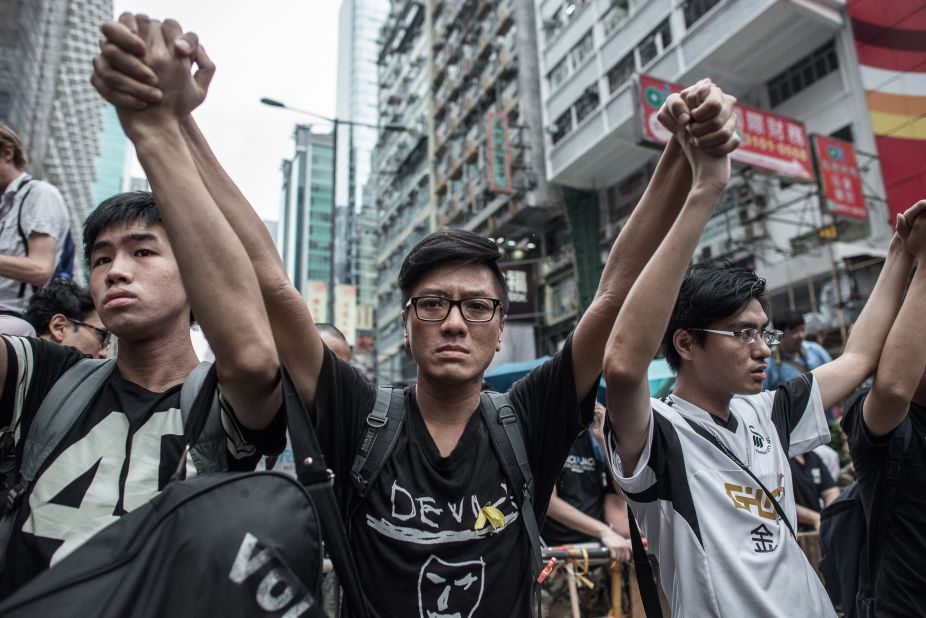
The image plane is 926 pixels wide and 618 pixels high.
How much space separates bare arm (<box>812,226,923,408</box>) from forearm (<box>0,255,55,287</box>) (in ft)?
11.5

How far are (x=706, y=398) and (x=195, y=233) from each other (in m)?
2.05

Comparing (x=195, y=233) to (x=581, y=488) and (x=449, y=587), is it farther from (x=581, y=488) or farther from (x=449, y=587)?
(x=581, y=488)

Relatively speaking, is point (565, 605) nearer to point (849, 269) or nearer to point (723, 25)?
point (849, 269)

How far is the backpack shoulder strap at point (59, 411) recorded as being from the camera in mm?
1617

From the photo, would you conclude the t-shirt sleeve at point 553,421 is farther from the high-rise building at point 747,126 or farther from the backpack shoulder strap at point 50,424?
the high-rise building at point 747,126

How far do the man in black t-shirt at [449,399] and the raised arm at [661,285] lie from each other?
11cm

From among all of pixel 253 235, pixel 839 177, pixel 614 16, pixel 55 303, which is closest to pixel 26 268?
pixel 55 303

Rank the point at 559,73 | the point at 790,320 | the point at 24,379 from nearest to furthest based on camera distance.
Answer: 1. the point at 24,379
2. the point at 790,320
3. the point at 559,73

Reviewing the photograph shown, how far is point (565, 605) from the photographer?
3.72m

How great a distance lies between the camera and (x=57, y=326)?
362cm

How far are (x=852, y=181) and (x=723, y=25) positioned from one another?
6.58m

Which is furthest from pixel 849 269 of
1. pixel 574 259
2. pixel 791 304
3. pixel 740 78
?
pixel 574 259

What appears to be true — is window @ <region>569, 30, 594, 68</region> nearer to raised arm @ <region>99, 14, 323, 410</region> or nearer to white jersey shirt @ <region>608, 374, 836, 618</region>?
white jersey shirt @ <region>608, 374, 836, 618</region>

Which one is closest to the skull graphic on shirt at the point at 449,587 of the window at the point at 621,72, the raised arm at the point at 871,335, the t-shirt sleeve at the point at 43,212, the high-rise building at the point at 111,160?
the raised arm at the point at 871,335
